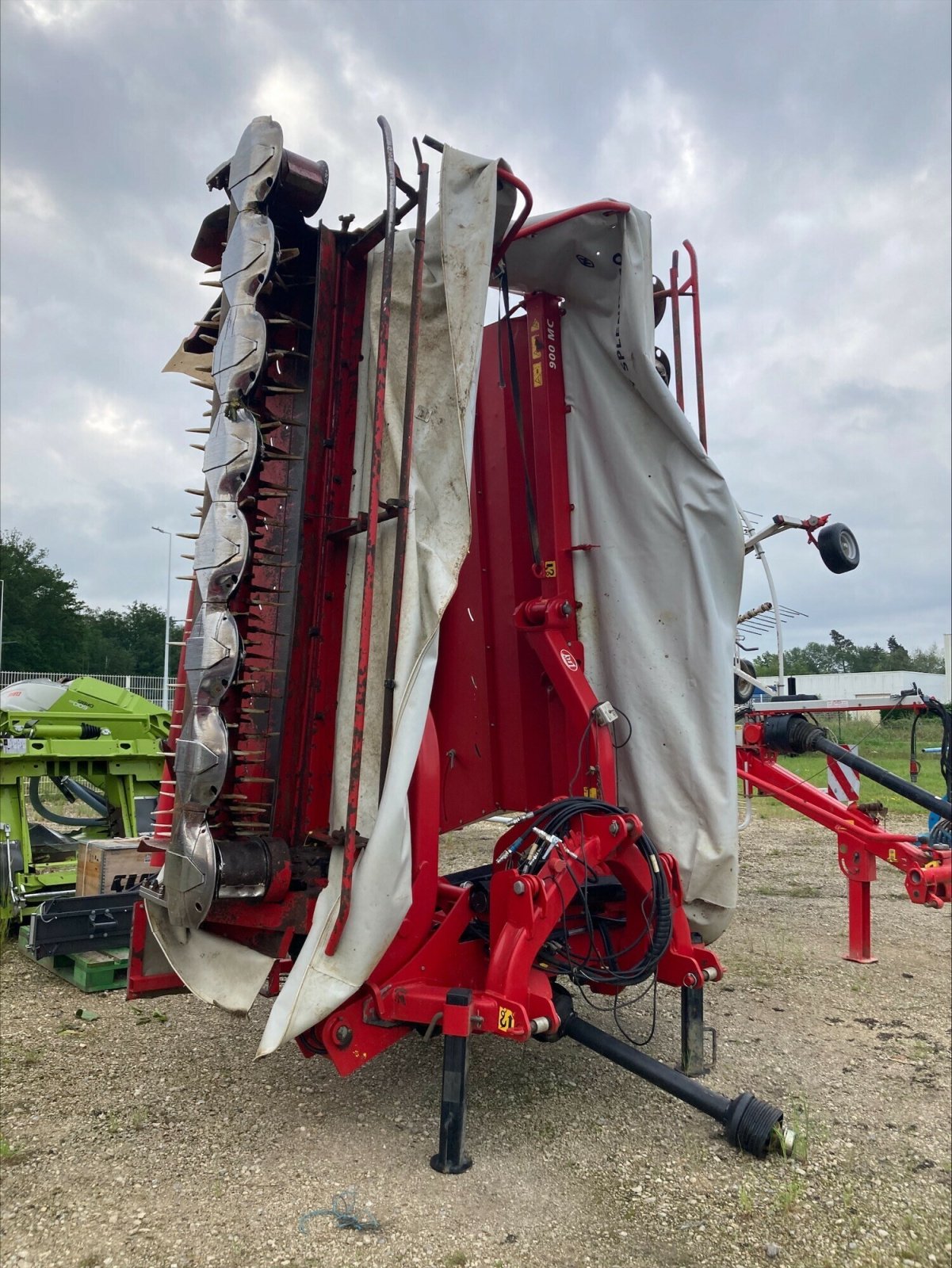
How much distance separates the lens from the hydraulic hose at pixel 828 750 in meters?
5.11

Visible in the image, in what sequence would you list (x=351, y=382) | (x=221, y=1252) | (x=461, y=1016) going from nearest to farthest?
(x=221, y=1252) → (x=461, y=1016) → (x=351, y=382)

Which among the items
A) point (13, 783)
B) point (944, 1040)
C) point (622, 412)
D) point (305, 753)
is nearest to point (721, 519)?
point (622, 412)

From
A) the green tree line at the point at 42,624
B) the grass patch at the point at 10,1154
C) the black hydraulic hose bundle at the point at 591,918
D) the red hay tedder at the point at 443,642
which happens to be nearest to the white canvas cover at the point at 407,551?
the red hay tedder at the point at 443,642

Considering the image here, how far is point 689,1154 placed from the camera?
332 centimetres

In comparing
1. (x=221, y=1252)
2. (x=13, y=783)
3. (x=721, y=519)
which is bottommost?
(x=221, y=1252)

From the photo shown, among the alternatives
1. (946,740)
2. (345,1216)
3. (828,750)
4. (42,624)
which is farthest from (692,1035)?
(42,624)

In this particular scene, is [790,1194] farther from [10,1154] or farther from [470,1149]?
[10,1154]

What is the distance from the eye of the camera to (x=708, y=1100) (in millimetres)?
3410

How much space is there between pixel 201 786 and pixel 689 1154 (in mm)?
2167

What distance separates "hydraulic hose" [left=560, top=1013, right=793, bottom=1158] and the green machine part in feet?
11.1

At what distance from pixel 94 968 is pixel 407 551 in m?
3.39

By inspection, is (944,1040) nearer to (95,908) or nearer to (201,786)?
(201,786)

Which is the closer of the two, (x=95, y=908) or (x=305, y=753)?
(x=305, y=753)

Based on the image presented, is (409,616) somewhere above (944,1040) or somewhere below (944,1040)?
above
